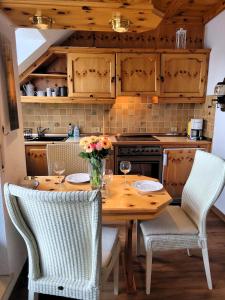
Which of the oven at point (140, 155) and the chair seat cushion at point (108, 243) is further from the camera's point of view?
the oven at point (140, 155)

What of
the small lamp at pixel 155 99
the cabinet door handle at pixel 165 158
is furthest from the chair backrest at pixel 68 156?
the small lamp at pixel 155 99

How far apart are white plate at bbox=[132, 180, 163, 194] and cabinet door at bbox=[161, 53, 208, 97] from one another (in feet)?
5.87

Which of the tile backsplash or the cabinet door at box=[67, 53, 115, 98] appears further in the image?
the tile backsplash

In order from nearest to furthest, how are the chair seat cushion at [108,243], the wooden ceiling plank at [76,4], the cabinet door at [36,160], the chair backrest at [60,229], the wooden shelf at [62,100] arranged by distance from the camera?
the chair backrest at [60,229]
the chair seat cushion at [108,243]
the wooden ceiling plank at [76,4]
the cabinet door at [36,160]
the wooden shelf at [62,100]

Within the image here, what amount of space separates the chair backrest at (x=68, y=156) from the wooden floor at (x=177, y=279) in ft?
3.30

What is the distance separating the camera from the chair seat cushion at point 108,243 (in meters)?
1.43

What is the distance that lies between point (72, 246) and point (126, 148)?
2075 millimetres

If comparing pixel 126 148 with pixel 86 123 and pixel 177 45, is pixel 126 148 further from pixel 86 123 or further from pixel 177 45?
pixel 177 45

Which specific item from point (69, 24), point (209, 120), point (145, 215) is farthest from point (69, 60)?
point (145, 215)

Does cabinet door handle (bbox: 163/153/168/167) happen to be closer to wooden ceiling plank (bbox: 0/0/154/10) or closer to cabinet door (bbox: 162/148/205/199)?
cabinet door (bbox: 162/148/205/199)

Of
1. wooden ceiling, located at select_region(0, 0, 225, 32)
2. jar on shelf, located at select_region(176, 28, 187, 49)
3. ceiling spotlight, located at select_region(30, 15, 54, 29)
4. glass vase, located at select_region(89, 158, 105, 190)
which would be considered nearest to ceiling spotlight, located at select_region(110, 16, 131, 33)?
wooden ceiling, located at select_region(0, 0, 225, 32)

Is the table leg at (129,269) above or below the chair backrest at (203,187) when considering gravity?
below

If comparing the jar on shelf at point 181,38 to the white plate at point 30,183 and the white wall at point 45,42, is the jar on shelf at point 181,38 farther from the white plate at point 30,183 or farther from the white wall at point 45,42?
the white plate at point 30,183

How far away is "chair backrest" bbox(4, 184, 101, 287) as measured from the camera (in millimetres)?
1079
